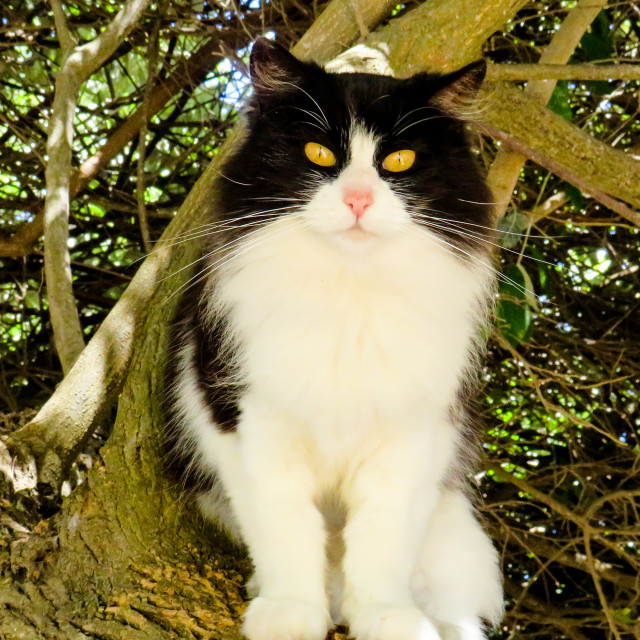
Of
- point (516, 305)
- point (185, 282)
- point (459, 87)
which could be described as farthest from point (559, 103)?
point (185, 282)

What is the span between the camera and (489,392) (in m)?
3.49

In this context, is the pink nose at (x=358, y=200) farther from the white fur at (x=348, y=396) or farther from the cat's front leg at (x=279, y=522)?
the cat's front leg at (x=279, y=522)

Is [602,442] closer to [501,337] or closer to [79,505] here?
[501,337]

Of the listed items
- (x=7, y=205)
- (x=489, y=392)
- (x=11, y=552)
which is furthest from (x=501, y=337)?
(x=7, y=205)

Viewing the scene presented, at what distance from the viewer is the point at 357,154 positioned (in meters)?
1.81

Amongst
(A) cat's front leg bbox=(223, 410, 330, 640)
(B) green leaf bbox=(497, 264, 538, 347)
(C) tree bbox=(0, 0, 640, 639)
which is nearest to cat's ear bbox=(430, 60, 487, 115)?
(C) tree bbox=(0, 0, 640, 639)

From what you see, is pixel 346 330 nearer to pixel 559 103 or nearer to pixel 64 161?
pixel 64 161

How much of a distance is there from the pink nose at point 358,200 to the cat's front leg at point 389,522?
0.56 m

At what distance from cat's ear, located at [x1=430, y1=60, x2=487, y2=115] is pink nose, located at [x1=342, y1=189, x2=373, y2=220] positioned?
0.39m

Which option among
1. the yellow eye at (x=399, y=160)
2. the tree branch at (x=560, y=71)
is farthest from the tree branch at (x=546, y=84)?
the yellow eye at (x=399, y=160)

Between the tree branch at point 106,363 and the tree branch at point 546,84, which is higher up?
the tree branch at point 546,84

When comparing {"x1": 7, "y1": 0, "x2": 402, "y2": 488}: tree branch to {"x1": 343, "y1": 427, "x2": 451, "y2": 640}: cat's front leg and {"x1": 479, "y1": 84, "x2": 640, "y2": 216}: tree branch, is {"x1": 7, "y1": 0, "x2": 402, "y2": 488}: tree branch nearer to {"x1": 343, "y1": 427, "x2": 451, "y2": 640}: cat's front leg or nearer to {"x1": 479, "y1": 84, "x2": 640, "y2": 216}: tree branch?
{"x1": 479, "y1": 84, "x2": 640, "y2": 216}: tree branch

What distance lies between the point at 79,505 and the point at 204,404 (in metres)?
0.42

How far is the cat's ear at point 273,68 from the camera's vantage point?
1844mm
